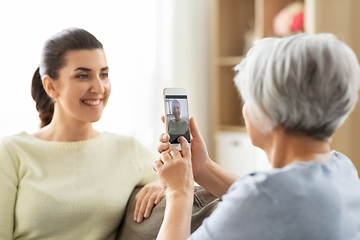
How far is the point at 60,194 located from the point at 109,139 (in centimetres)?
31

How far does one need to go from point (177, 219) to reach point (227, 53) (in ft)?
9.33

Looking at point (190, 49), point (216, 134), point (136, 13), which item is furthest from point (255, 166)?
point (136, 13)

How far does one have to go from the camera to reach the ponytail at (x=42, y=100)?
5.28ft

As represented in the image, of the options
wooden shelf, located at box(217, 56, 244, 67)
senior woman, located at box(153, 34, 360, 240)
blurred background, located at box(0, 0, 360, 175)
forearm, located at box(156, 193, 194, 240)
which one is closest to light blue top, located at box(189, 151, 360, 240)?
senior woman, located at box(153, 34, 360, 240)

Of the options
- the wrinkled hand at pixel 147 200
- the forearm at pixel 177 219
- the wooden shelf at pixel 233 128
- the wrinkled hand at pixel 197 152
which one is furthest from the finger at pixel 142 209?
the wooden shelf at pixel 233 128

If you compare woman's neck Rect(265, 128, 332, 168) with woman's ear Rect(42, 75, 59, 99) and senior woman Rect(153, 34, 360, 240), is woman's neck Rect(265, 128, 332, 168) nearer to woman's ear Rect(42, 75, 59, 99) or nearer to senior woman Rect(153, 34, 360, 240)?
senior woman Rect(153, 34, 360, 240)

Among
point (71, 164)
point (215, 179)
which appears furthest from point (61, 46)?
point (215, 179)

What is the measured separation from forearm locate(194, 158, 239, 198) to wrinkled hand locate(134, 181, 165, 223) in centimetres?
17

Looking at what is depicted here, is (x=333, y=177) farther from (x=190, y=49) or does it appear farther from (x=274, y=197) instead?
(x=190, y=49)

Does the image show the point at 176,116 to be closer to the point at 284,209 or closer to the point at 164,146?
the point at 164,146

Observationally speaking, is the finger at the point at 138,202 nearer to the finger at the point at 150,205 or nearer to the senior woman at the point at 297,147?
the finger at the point at 150,205

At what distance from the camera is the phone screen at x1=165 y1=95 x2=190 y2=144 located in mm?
1171

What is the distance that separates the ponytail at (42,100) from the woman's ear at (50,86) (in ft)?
0.39

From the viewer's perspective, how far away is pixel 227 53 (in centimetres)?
361
